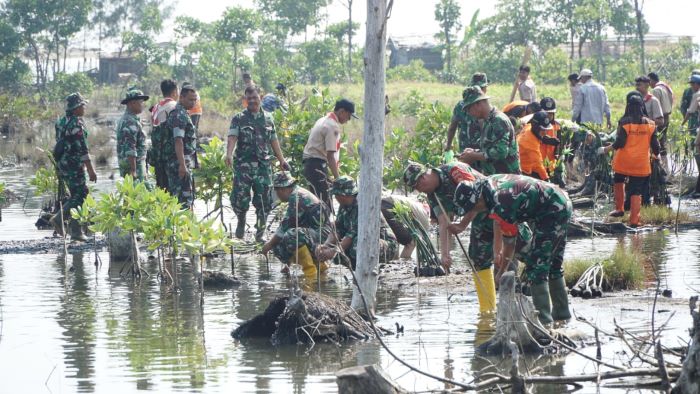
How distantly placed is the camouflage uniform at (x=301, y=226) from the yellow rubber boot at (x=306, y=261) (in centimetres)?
5

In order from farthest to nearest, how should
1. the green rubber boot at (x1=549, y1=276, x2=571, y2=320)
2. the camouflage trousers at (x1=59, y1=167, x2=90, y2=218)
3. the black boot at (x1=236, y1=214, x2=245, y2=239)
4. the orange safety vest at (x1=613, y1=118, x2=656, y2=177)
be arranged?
1. the camouflage trousers at (x1=59, y1=167, x2=90, y2=218)
2. the black boot at (x1=236, y1=214, x2=245, y2=239)
3. the orange safety vest at (x1=613, y1=118, x2=656, y2=177)
4. the green rubber boot at (x1=549, y1=276, x2=571, y2=320)

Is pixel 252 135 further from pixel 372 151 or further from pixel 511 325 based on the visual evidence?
pixel 511 325

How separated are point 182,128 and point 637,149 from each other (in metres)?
5.36

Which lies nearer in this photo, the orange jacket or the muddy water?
the muddy water

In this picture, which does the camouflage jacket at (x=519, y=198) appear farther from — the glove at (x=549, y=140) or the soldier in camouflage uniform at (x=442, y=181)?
the glove at (x=549, y=140)

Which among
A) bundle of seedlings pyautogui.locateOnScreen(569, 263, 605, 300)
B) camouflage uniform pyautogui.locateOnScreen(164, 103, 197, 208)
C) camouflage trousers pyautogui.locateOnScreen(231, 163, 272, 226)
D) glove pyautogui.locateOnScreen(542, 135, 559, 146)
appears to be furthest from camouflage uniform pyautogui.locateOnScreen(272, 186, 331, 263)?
glove pyautogui.locateOnScreen(542, 135, 559, 146)

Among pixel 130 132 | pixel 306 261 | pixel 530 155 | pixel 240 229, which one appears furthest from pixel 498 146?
pixel 130 132

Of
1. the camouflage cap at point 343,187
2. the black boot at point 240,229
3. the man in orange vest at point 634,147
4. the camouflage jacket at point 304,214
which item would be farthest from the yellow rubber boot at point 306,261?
the man in orange vest at point 634,147

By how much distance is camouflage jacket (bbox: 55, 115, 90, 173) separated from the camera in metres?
14.4

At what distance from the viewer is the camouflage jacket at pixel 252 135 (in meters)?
13.8

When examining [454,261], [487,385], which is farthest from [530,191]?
[454,261]

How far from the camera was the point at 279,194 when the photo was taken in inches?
470

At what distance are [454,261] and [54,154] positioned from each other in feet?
16.8

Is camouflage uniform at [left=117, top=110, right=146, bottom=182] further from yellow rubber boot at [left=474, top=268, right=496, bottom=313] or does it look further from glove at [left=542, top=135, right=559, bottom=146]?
yellow rubber boot at [left=474, top=268, right=496, bottom=313]
